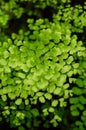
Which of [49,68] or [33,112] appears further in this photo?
[33,112]

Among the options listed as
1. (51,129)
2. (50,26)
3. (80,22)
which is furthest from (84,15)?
(51,129)

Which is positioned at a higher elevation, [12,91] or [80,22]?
[80,22]

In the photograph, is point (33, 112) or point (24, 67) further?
point (33, 112)

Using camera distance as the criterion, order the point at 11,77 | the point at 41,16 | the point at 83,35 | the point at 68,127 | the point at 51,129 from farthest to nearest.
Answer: the point at 41,16
the point at 83,35
the point at 51,129
the point at 68,127
the point at 11,77

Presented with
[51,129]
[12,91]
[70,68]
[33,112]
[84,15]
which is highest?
[84,15]

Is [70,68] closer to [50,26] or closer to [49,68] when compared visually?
[49,68]

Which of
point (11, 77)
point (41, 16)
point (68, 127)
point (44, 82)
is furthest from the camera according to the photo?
point (41, 16)

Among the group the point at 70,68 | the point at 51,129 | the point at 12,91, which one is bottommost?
the point at 51,129

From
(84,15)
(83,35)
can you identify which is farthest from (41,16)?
(84,15)

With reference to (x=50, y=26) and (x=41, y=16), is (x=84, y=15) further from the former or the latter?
(x=41, y=16)
